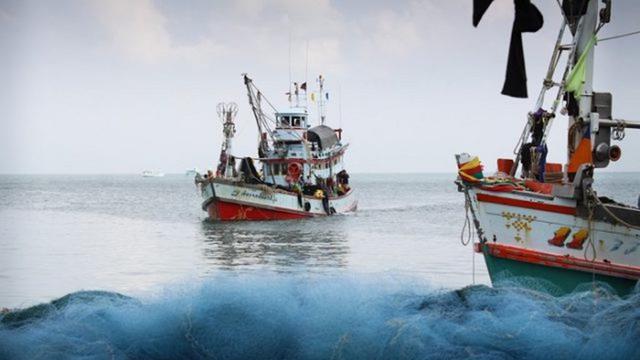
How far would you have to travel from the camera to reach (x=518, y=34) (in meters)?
8.77

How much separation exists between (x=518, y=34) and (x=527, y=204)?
2010mm

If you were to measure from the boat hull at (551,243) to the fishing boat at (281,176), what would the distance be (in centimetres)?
2037

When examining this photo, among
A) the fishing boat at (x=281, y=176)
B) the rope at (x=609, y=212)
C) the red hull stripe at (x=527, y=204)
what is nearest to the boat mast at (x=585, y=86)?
the red hull stripe at (x=527, y=204)

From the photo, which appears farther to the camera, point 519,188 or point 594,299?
point 519,188

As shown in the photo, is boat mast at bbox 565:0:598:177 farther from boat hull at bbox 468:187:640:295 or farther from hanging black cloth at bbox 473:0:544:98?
boat hull at bbox 468:187:640:295

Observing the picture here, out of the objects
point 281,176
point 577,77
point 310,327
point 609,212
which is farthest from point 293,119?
point 310,327

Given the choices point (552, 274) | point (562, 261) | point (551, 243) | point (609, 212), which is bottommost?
point (552, 274)

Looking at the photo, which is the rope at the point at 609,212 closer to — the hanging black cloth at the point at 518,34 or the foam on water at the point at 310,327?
the hanging black cloth at the point at 518,34

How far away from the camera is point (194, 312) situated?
4.57 meters

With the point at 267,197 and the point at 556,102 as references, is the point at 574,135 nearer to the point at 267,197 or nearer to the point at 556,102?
the point at 556,102

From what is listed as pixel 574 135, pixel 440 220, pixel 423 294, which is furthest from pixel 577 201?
pixel 440 220

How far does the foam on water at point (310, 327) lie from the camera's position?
431 cm

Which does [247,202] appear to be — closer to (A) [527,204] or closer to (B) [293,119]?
(B) [293,119]

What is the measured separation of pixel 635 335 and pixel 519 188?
4353 millimetres
